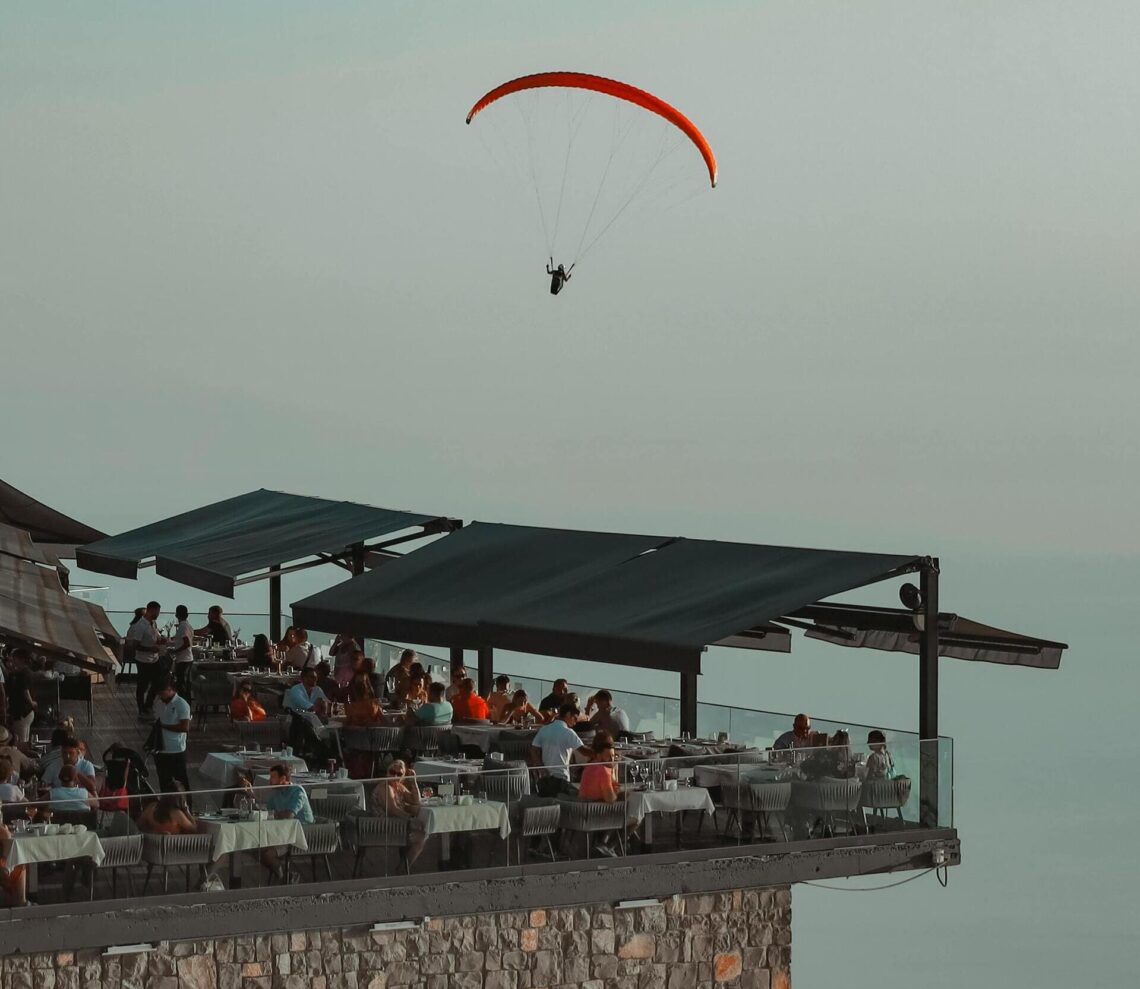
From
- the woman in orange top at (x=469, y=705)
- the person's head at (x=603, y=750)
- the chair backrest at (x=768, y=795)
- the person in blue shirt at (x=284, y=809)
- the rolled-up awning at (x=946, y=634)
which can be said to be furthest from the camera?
the woman in orange top at (x=469, y=705)

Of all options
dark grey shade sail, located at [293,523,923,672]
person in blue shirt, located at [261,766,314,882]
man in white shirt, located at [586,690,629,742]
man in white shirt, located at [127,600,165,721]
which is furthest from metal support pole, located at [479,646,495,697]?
person in blue shirt, located at [261,766,314,882]

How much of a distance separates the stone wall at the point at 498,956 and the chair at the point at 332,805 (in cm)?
97

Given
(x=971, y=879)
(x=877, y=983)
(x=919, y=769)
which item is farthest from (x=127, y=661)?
(x=971, y=879)

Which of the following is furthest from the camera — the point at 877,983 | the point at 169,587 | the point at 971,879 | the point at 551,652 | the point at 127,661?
the point at 971,879

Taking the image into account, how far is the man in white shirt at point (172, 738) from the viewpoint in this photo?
1956 cm

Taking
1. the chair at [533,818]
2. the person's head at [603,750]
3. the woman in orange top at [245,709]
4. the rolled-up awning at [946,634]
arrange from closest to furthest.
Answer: the chair at [533,818] < the person's head at [603,750] < the rolled-up awning at [946,634] < the woman in orange top at [245,709]

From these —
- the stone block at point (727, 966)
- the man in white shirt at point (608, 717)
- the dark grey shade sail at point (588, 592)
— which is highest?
the dark grey shade sail at point (588, 592)

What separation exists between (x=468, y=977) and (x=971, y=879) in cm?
16785

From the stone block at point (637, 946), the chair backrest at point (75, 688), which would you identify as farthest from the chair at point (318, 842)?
the chair backrest at point (75, 688)

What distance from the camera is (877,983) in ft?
438

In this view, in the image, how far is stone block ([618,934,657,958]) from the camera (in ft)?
59.5

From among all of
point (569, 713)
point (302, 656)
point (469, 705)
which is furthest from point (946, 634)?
point (302, 656)

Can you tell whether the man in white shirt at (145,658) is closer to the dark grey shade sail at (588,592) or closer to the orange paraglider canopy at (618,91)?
the dark grey shade sail at (588,592)

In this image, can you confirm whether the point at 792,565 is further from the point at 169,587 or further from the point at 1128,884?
the point at 1128,884
